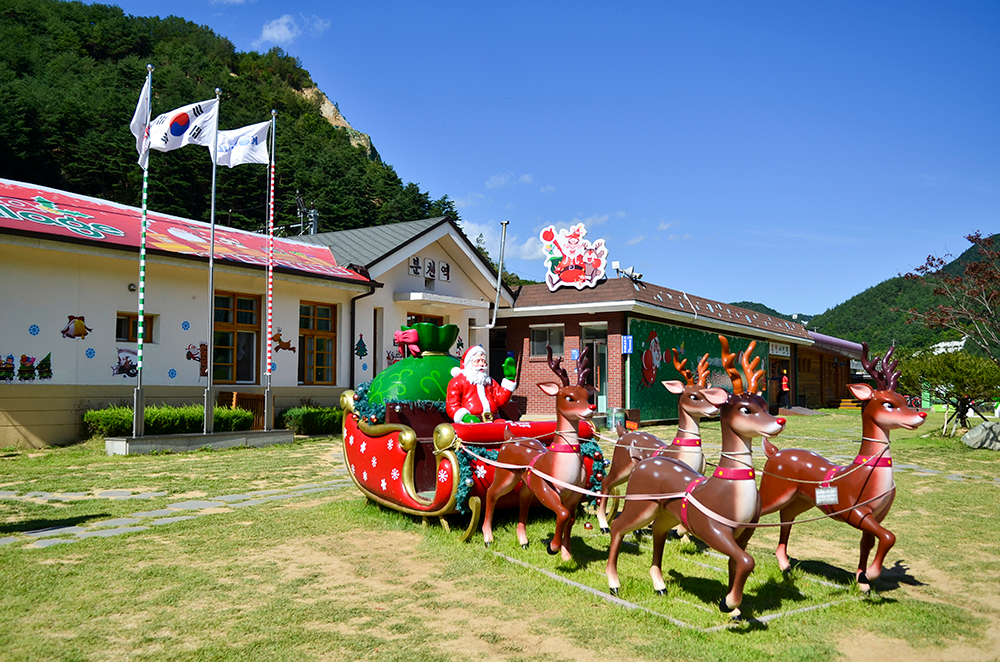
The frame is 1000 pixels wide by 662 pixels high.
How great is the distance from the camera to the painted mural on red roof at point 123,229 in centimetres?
1245

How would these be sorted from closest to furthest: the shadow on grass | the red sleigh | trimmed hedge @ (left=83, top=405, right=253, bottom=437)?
the red sleigh, the shadow on grass, trimmed hedge @ (left=83, top=405, right=253, bottom=437)

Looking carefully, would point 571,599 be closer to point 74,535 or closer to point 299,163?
point 74,535

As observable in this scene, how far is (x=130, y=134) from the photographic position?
36781mm

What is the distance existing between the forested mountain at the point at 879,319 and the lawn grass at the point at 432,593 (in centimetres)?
4801

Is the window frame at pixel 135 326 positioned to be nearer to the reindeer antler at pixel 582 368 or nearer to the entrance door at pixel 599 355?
the reindeer antler at pixel 582 368

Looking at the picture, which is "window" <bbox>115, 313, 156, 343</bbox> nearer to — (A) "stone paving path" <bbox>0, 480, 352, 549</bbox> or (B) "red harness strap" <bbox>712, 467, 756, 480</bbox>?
(A) "stone paving path" <bbox>0, 480, 352, 549</bbox>

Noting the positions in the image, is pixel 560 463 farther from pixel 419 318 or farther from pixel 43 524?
pixel 419 318

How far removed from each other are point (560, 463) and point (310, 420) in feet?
36.6

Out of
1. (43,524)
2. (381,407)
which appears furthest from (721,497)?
(43,524)

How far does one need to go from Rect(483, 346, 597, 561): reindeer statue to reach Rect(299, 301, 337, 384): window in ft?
41.7

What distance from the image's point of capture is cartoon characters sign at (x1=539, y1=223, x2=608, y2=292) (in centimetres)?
2181

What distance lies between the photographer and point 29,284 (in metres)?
12.4

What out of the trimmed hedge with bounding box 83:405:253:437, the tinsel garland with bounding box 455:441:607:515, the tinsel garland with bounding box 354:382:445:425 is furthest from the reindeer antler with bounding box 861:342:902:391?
the trimmed hedge with bounding box 83:405:253:437

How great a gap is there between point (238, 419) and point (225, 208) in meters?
27.9
